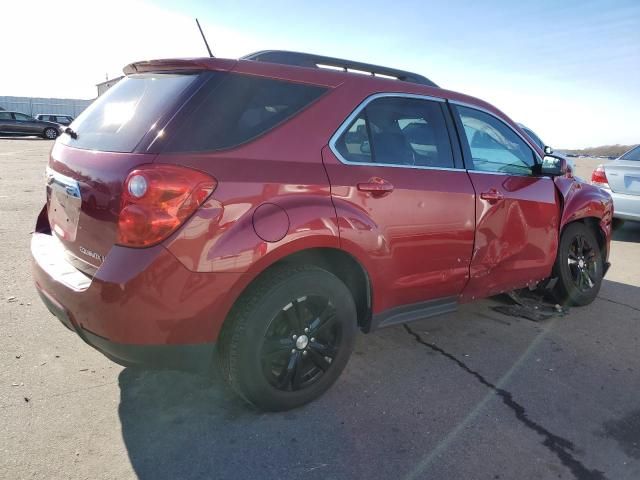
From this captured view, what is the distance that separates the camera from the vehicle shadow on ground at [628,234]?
8199 mm

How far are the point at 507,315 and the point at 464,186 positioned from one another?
1.64 m

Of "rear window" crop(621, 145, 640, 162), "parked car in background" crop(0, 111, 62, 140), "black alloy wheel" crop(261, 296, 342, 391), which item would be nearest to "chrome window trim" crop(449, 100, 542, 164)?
"black alloy wheel" crop(261, 296, 342, 391)

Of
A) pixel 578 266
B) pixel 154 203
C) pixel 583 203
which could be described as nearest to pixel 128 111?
pixel 154 203

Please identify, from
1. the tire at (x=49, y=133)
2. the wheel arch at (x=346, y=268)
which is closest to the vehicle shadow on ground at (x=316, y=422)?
the wheel arch at (x=346, y=268)

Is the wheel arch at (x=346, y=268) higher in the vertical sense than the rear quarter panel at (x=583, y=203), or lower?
lower

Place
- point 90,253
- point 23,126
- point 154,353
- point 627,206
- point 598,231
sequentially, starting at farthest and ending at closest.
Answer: point 23,126, point 627,206, point 598,231, point 90,253, point 154,353

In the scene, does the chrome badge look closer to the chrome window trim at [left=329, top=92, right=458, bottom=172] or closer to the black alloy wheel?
the black alloy wheel

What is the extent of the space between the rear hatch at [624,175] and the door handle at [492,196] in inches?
201

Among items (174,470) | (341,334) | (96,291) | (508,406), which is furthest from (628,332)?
(96,291)

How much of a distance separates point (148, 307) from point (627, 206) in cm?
755

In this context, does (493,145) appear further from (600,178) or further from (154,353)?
(600,178)

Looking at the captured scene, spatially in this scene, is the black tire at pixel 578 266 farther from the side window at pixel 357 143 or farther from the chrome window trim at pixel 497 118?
the side window at pixel 357 143

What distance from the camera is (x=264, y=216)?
7.73 feet

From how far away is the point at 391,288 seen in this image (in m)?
3.01
